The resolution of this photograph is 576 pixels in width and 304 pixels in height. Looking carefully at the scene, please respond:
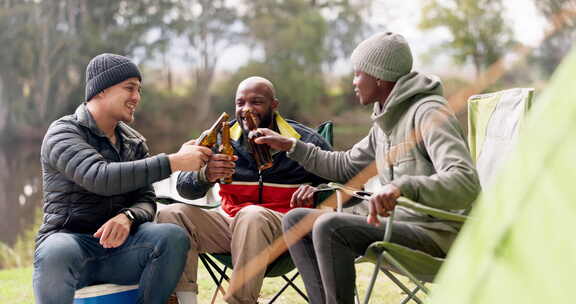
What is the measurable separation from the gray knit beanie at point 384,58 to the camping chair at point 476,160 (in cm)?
38

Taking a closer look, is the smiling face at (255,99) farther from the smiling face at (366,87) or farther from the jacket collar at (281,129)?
the smiling face at (366,87)

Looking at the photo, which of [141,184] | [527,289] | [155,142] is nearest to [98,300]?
[141,184]

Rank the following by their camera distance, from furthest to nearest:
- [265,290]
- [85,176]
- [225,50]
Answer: [225,50] < [265,290] < [85,176]

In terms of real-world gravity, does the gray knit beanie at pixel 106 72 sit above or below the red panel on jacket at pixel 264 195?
above

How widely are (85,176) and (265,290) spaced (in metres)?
1.57

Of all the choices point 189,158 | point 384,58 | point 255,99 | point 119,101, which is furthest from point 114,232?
point 384,58

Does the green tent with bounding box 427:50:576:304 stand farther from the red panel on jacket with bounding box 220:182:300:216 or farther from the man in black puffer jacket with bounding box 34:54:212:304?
the red panel on jacket with bounding box 220:182:300:216

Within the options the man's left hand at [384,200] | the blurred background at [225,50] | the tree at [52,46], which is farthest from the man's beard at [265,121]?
the tree at [52,46]

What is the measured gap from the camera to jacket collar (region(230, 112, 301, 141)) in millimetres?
2531

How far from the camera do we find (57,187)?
2.08m

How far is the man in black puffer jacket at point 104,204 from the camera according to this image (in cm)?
201

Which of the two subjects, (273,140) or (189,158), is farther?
(273,140)

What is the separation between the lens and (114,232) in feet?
6.60

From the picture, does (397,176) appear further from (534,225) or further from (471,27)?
(471,27)
